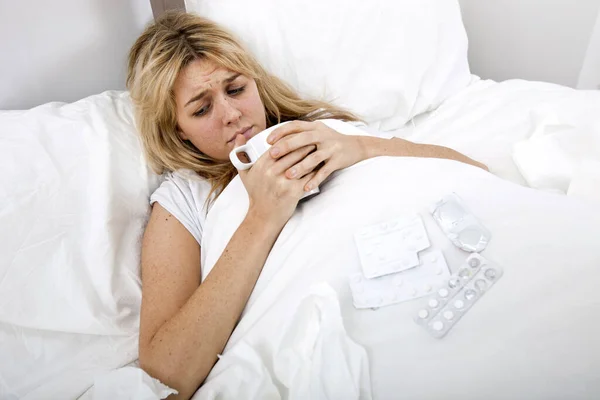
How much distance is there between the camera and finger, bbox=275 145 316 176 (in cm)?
88

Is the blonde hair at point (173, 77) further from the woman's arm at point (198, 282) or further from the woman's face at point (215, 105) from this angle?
the woman's arm at point (198, 282)

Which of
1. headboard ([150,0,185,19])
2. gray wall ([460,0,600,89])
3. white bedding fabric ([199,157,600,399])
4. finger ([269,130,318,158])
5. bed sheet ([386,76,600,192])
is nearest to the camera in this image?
white bedding fabric ([199,157,600,399])

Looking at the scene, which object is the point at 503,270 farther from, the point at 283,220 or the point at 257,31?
the point at 257,31

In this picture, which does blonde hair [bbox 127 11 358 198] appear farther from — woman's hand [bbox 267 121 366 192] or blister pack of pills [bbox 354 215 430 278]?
blister pack of pills [bbox 354 215 430 278]

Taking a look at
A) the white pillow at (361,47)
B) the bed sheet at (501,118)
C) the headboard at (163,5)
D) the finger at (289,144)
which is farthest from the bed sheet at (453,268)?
the headboard at (163,5)

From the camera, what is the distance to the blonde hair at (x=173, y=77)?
1.02 meters

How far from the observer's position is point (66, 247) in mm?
873

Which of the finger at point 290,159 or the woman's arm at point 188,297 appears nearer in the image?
the woman's arm at point 188,297

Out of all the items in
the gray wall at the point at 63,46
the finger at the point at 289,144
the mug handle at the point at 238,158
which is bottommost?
the mug handle at the point at 238,158

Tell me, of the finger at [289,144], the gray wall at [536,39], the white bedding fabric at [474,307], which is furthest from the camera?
the gray wall at [536,39]

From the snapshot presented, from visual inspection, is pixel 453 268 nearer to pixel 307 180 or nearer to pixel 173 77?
pixel 307 180

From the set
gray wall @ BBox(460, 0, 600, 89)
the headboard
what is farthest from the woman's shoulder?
gray wall @ BBox(460, 0, 600, 89)

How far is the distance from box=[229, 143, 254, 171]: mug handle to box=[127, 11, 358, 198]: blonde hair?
148mm

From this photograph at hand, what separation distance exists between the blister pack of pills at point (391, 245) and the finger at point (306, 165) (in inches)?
6.5
